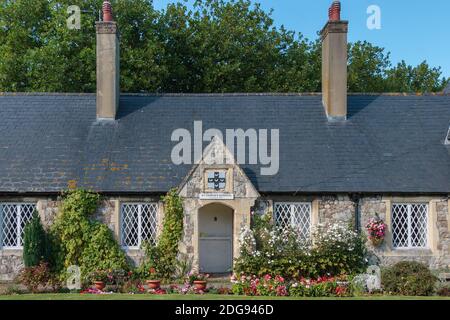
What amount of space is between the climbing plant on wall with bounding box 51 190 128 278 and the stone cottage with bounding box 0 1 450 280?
335 millimetres

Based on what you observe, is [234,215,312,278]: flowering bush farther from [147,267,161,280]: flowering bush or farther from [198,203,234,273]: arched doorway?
[147,267,161,280]: flowering bush

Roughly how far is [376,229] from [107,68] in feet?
32.3

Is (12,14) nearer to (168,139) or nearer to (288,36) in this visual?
(288,36)

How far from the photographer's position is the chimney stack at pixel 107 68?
20438 millimetres

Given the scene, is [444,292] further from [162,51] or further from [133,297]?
[162,51]

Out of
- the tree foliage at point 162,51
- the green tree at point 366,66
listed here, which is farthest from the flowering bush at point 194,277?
the green tree at point 366,66

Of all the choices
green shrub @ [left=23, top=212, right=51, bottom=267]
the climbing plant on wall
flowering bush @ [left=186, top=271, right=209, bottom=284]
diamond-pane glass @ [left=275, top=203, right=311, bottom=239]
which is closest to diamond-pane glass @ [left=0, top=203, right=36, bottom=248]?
green shrub @ [left=23, top=212, right=51, bottom=267]

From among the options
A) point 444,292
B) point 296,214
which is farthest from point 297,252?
point 444,292

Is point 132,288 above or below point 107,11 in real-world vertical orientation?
below

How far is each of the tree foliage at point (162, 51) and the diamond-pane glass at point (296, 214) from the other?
13710mm

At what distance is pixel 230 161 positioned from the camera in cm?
1747

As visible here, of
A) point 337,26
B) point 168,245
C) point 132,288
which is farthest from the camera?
point 337,26

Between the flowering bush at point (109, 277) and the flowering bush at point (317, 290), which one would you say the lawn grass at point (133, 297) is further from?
the flowering bush at point (109, 277)

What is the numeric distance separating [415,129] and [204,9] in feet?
60.0
